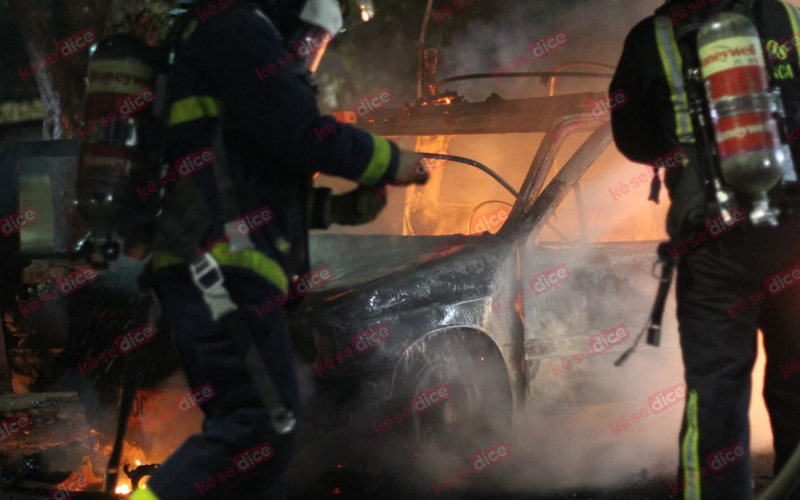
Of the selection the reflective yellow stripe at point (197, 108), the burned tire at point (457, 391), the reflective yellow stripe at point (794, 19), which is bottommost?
the burned tire at point (457, 391)

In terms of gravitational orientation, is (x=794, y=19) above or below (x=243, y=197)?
above

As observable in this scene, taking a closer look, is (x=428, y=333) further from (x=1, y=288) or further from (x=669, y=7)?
(x=1, y=288)

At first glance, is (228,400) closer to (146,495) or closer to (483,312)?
(146,495)

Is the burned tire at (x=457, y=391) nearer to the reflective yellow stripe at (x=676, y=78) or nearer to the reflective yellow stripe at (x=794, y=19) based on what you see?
the reflective yellow stripe at (x=676, y=78)

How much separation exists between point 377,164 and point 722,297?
1.07 metres

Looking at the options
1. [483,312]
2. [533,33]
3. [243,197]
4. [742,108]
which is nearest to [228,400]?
[243,197]

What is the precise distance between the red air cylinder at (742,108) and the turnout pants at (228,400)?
4.20ft

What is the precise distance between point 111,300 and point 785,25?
2.77 metres

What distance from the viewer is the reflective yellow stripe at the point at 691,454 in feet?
6.29

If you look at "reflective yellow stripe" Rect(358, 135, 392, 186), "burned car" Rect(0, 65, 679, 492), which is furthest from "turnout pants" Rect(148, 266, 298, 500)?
"burned car" Rect(0, 65, 679, 492)

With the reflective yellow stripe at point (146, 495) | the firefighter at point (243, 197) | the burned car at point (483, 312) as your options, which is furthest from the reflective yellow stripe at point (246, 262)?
the burned car at point (483, 312)

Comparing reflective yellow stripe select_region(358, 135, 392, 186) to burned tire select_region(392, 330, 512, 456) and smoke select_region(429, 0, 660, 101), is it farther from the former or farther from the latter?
smoke select_region(429, 0, 660, 101)

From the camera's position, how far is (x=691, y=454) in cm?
193

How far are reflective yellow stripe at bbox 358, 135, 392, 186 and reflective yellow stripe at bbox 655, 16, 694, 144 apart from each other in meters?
0.89
